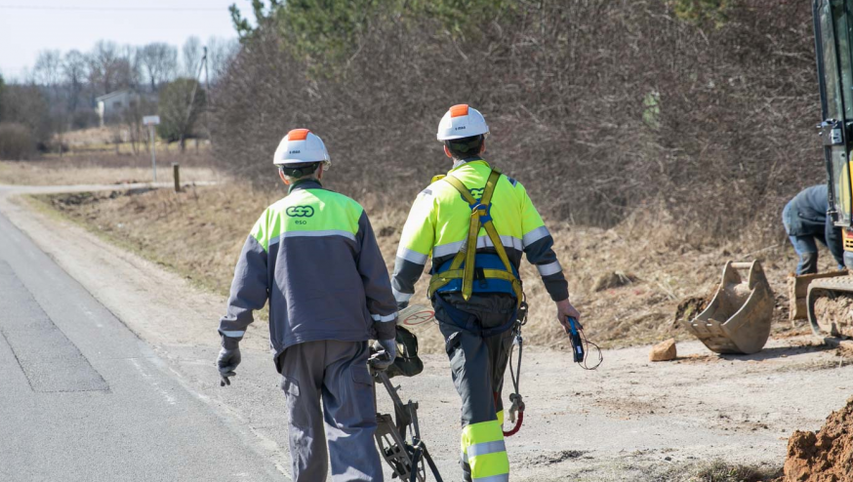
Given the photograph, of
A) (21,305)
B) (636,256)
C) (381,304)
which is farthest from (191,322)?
(381,304)

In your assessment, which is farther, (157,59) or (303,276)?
(157,59)

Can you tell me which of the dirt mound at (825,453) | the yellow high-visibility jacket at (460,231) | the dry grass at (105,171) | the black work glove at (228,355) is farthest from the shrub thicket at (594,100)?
the dry grass at (105,171)

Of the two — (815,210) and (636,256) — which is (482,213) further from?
(636,256)

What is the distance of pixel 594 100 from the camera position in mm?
13305

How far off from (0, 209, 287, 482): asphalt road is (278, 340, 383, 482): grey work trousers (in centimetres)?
116

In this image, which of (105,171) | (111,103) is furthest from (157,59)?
(105,171)

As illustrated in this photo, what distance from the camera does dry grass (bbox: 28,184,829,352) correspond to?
9.73 metres

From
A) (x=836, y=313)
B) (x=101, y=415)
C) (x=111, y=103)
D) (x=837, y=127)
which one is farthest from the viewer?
(x=111, y=103)

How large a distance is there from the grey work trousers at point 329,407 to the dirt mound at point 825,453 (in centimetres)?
216

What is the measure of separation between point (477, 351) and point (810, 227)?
5.80 meters

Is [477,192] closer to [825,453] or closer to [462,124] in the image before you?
[462,124]

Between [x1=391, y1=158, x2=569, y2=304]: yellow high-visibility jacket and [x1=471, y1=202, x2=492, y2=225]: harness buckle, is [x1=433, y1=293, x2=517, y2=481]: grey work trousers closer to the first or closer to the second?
[x1=391, y1=158, x2=569, y2=304]: yellow high-visibility jacket

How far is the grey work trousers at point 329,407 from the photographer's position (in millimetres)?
4074

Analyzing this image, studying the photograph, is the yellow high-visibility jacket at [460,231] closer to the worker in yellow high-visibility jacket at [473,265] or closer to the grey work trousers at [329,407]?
the worker in yellow high-visibility jacket at [473,265]
